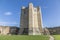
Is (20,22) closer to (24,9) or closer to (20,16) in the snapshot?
(20,16)

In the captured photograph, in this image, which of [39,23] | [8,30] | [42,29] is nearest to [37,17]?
[39,23]

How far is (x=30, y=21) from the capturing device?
129ft

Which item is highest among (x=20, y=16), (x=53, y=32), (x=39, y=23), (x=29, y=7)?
(x=29, y=7)

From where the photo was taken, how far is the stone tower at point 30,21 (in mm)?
39072

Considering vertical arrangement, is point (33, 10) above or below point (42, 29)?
above

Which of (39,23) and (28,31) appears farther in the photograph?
(39,23)

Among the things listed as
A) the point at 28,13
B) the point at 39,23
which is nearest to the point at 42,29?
the point at 39,23

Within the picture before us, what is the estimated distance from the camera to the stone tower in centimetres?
3907

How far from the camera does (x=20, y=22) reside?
4225 centimetres

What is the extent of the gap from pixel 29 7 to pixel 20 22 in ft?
20.3

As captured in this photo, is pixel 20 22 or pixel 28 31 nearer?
pixel 28 31

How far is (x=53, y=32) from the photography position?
126 feet

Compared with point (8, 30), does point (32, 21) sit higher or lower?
higher

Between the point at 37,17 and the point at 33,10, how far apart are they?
2903 millimetres
